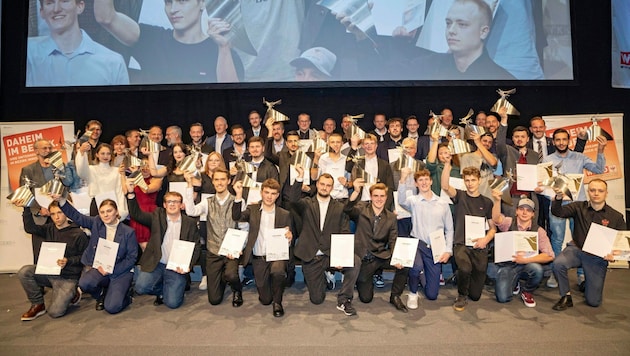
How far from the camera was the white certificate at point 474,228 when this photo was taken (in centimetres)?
549

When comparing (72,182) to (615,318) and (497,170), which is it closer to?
(497,170)

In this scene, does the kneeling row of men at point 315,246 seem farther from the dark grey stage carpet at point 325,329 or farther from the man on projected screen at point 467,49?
the man on projected screen at point 467,49

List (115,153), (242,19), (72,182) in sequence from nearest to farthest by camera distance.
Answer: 1. (72,182)
2. (115,153)
3. (242,19)

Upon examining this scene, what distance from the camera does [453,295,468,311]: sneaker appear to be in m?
5.16

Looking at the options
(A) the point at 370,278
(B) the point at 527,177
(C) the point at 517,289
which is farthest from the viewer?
(B) the point at 527,177

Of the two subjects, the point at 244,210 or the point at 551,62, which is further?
the point at 551,62

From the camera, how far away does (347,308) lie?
5.07m

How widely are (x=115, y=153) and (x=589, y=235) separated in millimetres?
6091

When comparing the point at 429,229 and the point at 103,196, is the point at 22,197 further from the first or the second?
the point at 429,229

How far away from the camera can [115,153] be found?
22.1 feet

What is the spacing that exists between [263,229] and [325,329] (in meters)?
1.39

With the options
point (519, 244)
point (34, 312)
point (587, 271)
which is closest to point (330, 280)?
point (519, 244)

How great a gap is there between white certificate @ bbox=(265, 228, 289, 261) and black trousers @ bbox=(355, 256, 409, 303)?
2.96 feet

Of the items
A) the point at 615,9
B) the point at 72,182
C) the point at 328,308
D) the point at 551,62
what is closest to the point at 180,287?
the point at 328,308
